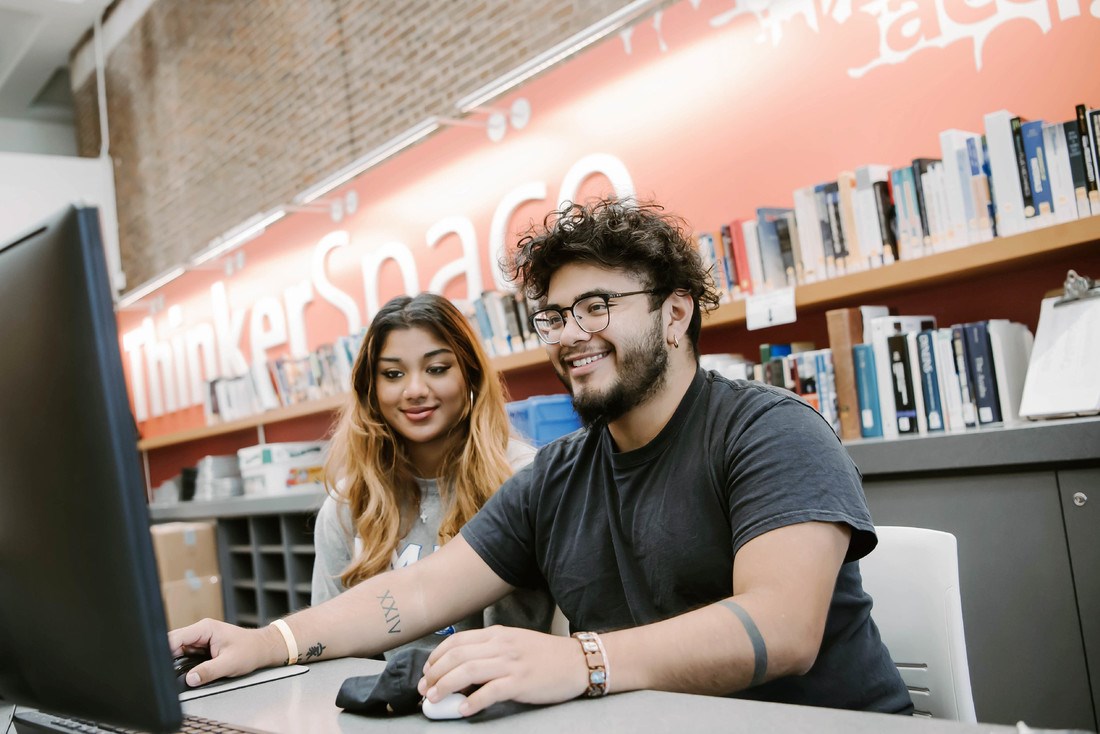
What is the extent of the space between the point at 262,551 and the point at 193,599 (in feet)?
1.96

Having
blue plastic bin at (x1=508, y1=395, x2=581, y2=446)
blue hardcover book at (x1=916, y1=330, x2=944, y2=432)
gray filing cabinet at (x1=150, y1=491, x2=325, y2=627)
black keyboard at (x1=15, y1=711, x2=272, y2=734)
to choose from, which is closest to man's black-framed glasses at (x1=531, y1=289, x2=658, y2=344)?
black keyboard at (x1=15, y1=711, x2=272, y2=734)

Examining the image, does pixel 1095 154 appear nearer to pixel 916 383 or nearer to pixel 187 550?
pixel 916 383

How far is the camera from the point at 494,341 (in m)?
4.18

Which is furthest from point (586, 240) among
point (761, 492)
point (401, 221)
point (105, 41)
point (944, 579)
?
point (105, 41)

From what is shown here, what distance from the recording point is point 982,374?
99.4 inches

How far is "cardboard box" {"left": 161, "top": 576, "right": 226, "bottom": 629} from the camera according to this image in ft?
17.6

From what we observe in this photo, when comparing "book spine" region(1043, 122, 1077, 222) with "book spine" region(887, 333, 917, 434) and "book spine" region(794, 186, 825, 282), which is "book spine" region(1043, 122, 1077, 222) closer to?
"book spine" region(887, 333, 917, 434)

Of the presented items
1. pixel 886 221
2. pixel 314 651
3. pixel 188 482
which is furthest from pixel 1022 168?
pixel 188 482

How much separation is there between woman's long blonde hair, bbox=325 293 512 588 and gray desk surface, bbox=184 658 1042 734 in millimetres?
857

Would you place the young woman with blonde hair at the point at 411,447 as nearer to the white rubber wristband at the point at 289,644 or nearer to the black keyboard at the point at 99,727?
the white rubber wristband at the point at 289,644

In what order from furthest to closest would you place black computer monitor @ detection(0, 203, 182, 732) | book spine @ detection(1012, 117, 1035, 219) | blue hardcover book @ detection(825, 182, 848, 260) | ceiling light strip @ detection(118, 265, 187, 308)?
ceiling light strip @ detection(118, 265, 187, 308)
blue hardcover book @ detection(825, 182, 848, 260)
book spine @ detection(1012, 117, 1035, 219)
black computer monitor @ detection(0, 203, 182, 732)

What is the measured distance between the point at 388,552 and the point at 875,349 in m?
1.50

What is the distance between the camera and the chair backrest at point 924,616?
1.43 metres

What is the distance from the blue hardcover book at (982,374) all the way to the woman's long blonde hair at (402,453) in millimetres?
1258
